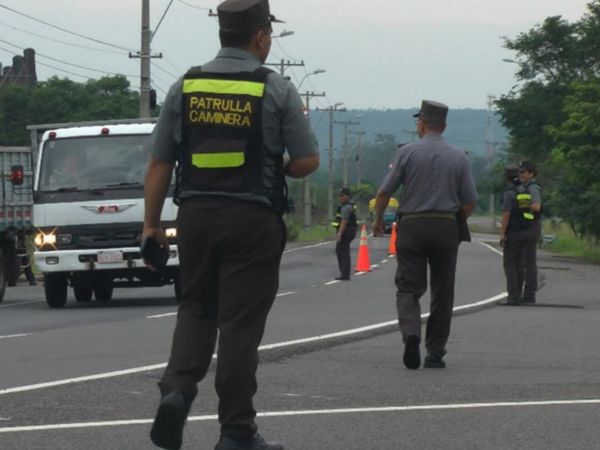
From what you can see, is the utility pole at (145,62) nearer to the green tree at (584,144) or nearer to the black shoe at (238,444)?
the green tree at (584,144)

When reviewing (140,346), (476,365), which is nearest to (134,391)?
(476,365)

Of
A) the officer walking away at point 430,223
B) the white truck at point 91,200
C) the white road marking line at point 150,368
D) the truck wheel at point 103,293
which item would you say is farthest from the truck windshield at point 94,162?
the officer walking away at point 430,223

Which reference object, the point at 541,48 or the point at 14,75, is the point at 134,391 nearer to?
the point at 541,48

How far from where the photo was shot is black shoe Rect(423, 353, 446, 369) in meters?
10.8

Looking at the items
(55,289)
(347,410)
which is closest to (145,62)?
(55,289)

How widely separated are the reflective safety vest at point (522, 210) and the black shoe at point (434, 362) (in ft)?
26.1

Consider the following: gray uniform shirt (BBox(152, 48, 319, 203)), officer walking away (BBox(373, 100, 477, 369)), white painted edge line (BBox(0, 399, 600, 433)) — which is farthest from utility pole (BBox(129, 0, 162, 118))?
gray uniform shirt (BBox(152, 48, 319, 203))

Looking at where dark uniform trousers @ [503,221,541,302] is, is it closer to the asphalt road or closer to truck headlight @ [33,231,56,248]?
the asphalt road

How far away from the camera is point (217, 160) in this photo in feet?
21.2

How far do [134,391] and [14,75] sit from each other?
100 m

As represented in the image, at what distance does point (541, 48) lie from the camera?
64.1m

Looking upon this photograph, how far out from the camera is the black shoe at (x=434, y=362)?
35.6ft

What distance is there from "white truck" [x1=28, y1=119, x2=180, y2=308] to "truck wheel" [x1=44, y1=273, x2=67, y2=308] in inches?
18.2

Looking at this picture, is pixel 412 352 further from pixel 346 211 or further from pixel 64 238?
pixel 346 211
